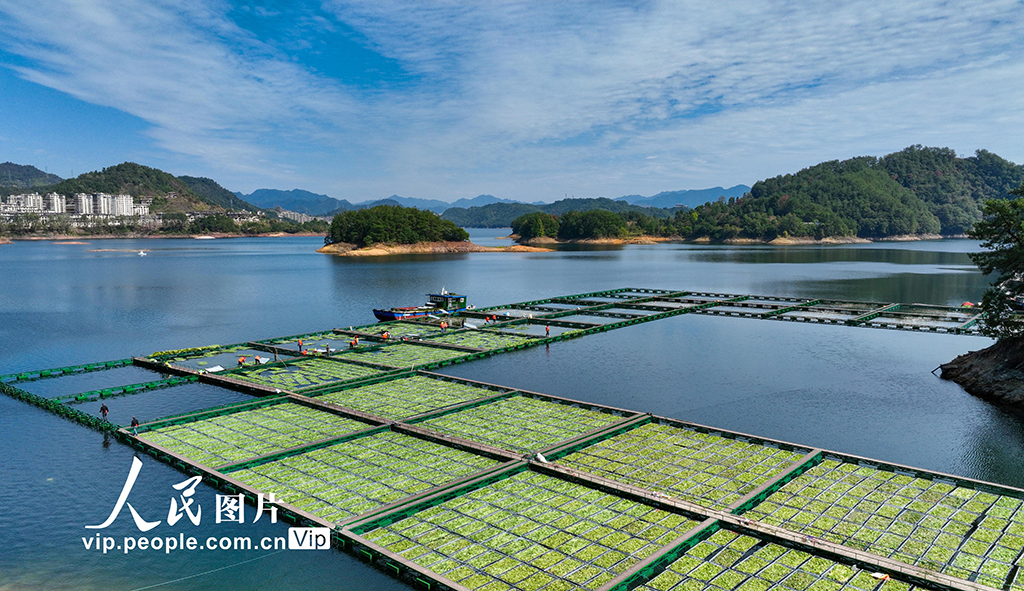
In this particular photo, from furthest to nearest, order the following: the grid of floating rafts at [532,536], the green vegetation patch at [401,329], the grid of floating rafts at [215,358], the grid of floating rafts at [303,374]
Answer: the green vegetation patch at [401,329]
the grid of floating rafts at [215,358]
the grid of floating rafts at [303,374]
the grid of floating rafts at [532,536]

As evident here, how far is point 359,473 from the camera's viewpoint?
823 inches

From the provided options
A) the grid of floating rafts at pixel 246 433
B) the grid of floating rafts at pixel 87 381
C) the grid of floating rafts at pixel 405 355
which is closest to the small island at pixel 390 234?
the grid of floating rafts at pixel 405 355

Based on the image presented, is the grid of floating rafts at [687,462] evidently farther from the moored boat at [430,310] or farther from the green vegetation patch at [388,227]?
the green vegetation patch at [388,227]

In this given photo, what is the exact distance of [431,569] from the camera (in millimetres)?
14977

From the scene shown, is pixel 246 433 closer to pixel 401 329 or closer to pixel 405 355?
pixel 405 355

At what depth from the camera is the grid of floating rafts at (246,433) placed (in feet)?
75.4

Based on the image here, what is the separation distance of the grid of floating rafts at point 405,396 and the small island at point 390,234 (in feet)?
401

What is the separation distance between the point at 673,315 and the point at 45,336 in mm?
56405

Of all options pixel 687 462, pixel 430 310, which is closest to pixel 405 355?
pixel 430 310

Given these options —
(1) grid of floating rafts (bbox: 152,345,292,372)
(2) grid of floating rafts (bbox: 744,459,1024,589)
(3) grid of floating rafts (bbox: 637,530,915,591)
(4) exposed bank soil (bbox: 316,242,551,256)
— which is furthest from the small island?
(3) grid of floating rafts (bbox: 637,530,915,591)

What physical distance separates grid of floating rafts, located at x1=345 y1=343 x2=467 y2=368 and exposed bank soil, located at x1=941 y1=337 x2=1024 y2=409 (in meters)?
30.2

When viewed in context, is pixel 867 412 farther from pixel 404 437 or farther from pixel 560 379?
pixel 404 437

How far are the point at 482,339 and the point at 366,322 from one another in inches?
605

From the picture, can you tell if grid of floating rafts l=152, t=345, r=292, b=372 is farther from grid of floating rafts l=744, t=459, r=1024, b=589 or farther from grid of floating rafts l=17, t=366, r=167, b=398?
grid of floating rafts l=744, t=459, r=1024, b=589
